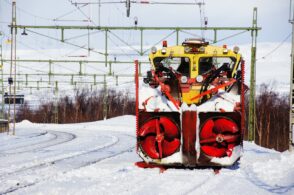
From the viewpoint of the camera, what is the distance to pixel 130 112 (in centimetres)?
7500

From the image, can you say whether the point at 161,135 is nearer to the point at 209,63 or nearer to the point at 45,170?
the point at 209,63

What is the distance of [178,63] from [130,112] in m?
63.9

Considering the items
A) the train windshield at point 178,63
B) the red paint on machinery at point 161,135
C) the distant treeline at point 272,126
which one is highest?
the train windshield at point 178,63

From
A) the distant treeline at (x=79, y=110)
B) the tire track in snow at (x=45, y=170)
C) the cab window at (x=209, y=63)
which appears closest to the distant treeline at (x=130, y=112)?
the distant treeline at (x=79, y=110)

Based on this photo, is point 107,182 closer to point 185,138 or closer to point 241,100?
point 185,138

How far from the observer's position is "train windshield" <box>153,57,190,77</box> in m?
11.2

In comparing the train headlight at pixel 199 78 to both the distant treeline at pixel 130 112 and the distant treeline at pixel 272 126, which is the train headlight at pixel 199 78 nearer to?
the distant treeline at pixel 130 112

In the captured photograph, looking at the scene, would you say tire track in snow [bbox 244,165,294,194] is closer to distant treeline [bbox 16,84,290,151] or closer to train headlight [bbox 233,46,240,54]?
train headlight [bbox 233,46,240,54]

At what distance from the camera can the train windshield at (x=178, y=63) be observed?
36.8 feet

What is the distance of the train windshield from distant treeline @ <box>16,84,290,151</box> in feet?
141

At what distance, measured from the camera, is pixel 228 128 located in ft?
32.9

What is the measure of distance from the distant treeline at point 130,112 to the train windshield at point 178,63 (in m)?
43.0

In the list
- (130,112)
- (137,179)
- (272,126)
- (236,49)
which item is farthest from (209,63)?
(130,112)

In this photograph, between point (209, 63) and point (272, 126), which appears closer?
point (209, 63)
